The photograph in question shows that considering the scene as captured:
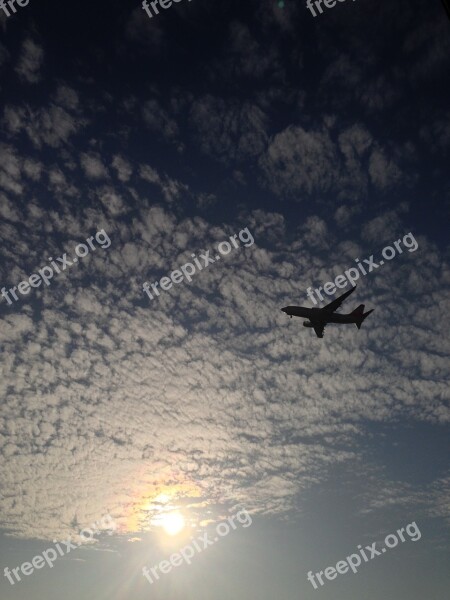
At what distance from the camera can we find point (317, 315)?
115 feet

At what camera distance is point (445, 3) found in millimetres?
10453

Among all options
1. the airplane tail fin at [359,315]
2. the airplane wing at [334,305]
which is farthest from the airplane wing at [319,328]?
the airplane tail fin at [359,315]

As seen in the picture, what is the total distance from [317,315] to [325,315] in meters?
0.78

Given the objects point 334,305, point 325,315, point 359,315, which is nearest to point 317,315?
point 325,315

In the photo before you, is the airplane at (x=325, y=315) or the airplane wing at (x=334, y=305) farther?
the airplane at (x=325, y=315)

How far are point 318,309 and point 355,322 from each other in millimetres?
4929

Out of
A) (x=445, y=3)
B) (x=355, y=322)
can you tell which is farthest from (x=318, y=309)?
(x=445, y=3)

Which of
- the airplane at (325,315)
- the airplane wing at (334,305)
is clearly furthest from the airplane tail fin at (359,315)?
the airplane wing at (334,305)

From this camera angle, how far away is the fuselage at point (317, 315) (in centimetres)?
3503

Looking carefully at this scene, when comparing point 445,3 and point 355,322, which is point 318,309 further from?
point 445,3

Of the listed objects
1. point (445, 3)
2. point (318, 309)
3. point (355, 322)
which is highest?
point (445, 3)

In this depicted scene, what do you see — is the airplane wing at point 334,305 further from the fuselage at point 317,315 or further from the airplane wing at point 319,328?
the airplane wing at point 319,328

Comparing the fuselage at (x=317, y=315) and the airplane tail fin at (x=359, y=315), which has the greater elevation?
the fuselage at (x=317, y=315)

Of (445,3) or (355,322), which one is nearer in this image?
(445,3)
